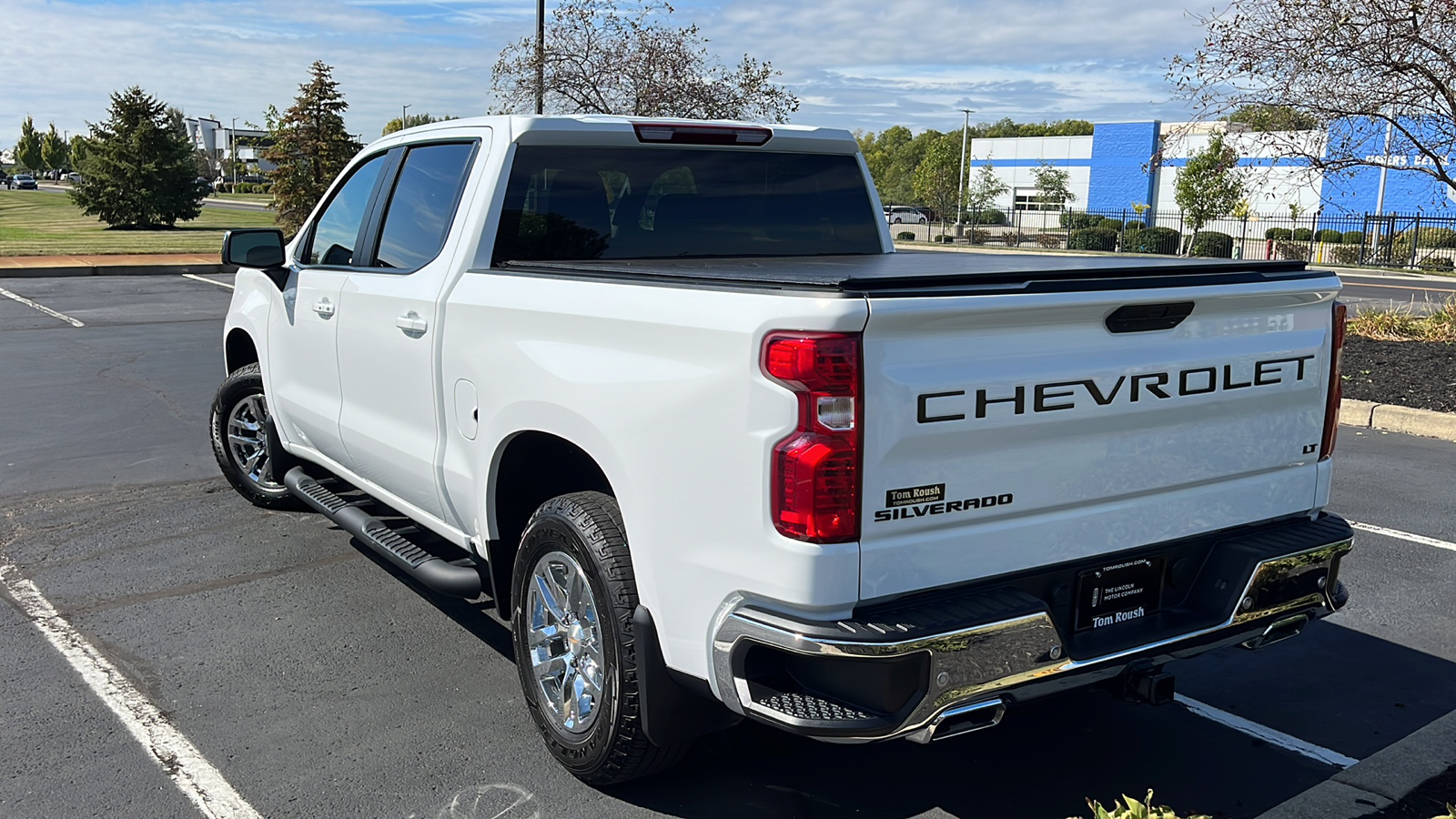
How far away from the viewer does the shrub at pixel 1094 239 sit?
42.9 metres

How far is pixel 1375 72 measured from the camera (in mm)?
10172

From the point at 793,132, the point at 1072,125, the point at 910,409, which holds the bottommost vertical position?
the point at 910,409

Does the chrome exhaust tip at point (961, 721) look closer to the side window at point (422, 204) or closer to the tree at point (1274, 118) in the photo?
the side window at point (422, 204)

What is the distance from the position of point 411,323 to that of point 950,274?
2.23m

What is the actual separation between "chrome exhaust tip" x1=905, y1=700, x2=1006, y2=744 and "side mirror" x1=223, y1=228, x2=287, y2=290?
4049mm

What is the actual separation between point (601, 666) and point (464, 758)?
0.76 m

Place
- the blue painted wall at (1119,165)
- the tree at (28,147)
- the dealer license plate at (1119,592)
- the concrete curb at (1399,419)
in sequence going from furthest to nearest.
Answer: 1. the tree at (28,147)
2. the blue painted wall at (1119,165)
3. the concrete curb at (1399,419)
4. the dealer license plate at (1119,592)

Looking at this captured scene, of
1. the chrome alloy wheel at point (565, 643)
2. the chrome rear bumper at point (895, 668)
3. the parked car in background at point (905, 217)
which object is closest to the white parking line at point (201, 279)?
the chrome alloy wheel at point (565, 643)

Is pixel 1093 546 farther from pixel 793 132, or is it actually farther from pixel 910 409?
pixel 793 132

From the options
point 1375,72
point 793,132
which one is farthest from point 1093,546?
point 1375,72

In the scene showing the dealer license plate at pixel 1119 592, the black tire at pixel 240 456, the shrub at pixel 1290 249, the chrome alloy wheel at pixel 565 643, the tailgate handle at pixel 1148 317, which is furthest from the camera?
the shrub at pixel 1290 249

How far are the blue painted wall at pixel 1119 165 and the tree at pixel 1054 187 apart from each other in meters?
2.22

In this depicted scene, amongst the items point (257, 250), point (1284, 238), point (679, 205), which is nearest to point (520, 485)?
point (679, 205)

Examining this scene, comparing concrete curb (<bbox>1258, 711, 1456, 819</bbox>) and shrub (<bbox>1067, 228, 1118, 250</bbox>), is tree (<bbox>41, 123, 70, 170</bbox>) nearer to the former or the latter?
shrub (<bbox>1067, 228, 1118, 250</bbox>)
